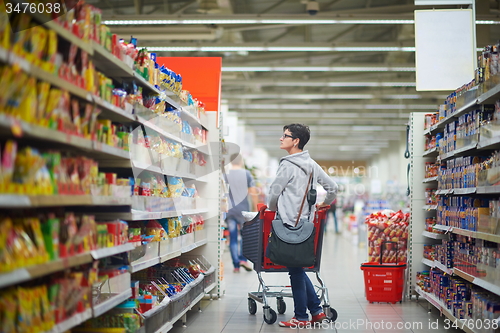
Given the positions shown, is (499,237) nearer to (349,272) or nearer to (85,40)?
(85,40)

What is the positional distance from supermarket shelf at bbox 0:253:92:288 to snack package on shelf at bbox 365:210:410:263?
164 inches

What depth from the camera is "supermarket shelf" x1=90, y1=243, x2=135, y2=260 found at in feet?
9.11

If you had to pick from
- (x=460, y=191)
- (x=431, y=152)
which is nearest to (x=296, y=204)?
(x=460, y=191)

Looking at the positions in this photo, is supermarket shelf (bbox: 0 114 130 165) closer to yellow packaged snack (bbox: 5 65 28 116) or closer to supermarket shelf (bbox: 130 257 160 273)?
yellow packaged snack (bbox: 5 65 28 116)

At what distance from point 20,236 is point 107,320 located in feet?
3.92

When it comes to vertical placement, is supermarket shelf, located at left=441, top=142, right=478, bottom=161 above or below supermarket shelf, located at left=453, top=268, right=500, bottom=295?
above

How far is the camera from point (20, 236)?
2.16 m

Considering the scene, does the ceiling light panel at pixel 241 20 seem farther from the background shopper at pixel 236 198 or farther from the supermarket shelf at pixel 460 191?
the supermarket shelf at pixel 460 191

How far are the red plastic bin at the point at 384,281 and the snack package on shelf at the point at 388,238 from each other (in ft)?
0.91

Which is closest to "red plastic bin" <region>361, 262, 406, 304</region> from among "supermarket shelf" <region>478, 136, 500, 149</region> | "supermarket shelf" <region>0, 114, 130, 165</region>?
"supermarket shelf" <region>478, 136, 500, 149</region>

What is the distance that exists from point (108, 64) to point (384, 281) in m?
3.94

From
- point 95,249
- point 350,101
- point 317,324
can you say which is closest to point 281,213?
point 317,324

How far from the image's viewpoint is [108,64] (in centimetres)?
319

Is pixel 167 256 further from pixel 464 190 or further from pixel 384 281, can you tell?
pixel 384 281
